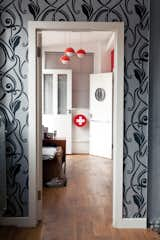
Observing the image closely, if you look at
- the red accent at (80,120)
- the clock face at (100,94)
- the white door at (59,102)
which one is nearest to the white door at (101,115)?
the clock face at (100,94)

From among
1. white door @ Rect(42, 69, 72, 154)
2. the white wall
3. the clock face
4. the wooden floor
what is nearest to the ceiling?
the white wall

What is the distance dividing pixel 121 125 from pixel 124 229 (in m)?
1.04

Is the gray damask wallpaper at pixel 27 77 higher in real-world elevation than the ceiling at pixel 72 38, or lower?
lower

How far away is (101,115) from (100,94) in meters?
0.49

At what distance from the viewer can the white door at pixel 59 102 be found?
314 inches

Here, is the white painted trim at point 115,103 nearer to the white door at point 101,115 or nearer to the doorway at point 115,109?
the doorway at point 115,109

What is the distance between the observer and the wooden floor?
10.4 ft

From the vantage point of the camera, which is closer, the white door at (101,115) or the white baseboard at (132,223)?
the white baseboard at (132,223)

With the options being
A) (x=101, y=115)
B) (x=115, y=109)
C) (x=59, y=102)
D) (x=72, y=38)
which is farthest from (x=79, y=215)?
(x=72, y=38)

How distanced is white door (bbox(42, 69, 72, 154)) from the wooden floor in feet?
7.67

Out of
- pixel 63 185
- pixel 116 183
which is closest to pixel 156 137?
pixel 116 183

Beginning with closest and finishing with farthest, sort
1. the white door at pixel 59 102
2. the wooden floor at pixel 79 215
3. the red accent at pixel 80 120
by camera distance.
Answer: the wooden floor at pixel 79 215 → the white door at pixel 59 102 → the red accent at pixel 80 120

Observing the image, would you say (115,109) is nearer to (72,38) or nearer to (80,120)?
(72,38)

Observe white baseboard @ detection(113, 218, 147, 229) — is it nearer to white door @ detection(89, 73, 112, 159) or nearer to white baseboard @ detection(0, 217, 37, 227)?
white baseboard @ detection(0, 217, 37, 227)
